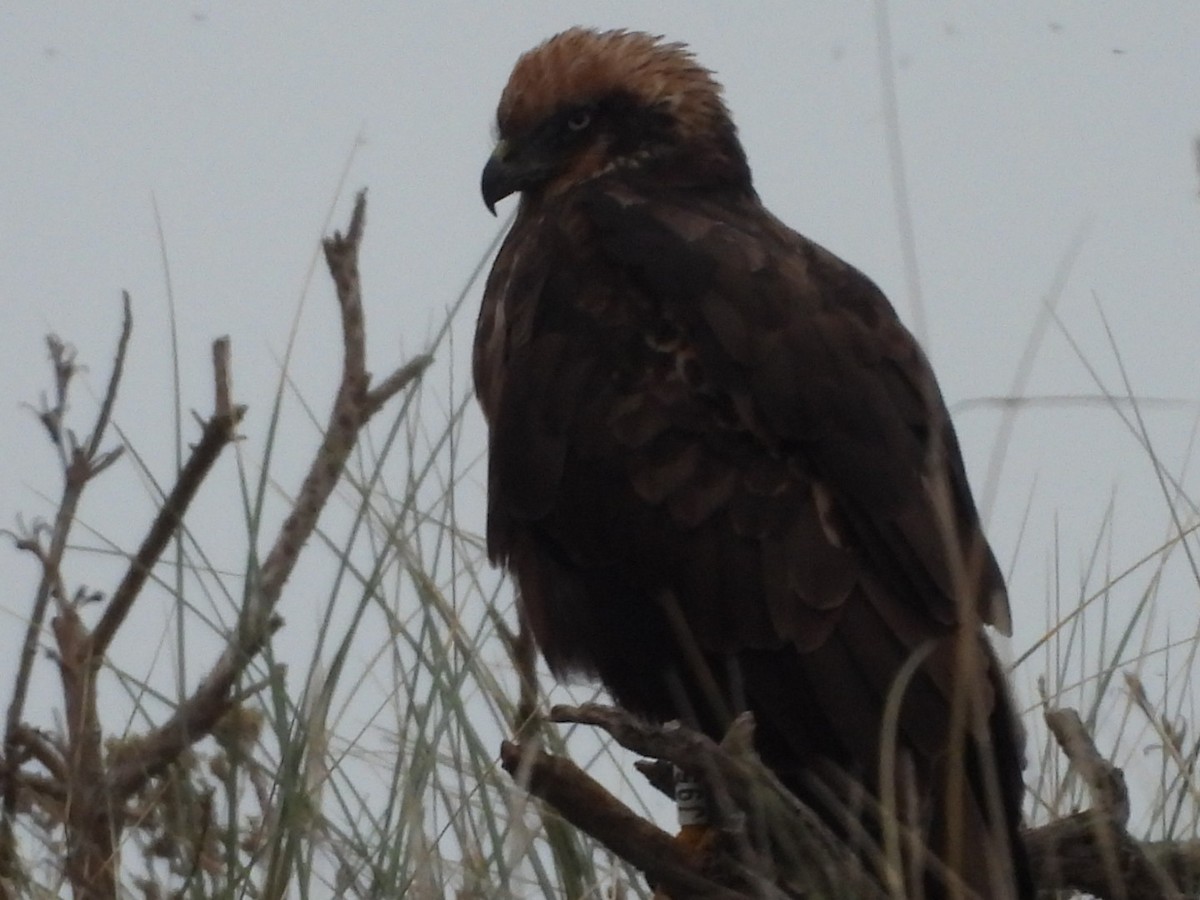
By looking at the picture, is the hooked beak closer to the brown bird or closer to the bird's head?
the bird's head

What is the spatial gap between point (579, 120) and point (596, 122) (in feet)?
0.13

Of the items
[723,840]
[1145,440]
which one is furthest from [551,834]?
[1145,440]

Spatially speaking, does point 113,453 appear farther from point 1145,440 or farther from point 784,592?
point 1145,440

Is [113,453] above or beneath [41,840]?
above

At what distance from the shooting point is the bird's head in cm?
411

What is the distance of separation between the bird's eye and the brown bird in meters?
0.44

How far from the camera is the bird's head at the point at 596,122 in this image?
13.5ft

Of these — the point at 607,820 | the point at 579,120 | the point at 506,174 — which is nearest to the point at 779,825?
the point at 607,820

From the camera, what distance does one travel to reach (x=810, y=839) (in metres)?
2.42

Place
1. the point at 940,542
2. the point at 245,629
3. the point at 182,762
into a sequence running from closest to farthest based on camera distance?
the point at 245,629
the point at 182,762
the point at 940,542

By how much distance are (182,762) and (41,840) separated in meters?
0.31

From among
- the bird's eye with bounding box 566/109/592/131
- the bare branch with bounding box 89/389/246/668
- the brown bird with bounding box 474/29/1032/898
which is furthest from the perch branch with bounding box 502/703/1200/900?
the bird's eye with bounding box 566/109/592/131

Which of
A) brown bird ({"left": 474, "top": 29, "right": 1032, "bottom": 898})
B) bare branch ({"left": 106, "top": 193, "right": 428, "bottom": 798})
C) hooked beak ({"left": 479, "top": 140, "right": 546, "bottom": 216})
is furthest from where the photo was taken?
hooked beak ({"left": 479, "top": 140, "right": 546, "bottom": 216})

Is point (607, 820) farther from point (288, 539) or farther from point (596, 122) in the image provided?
point (596, 122)
